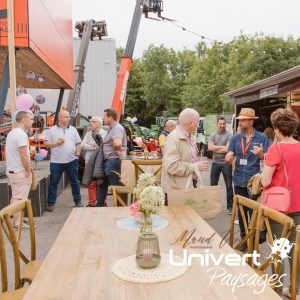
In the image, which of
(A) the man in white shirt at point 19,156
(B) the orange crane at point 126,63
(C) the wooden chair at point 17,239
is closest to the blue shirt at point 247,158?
(A) the man in white shirt at point 19,156

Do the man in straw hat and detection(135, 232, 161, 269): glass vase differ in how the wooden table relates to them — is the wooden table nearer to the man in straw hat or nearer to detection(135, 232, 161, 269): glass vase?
detection(135, 232, 161, 269): glass vase

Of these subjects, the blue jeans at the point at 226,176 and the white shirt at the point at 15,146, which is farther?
the blue jeans at the point at 226,176

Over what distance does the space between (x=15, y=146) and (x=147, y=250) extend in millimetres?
3676

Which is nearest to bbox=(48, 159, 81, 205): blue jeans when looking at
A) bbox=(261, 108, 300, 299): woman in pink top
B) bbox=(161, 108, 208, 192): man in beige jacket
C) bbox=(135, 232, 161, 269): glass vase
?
bbox=(161, 108, 208, 192): man in beige jacket

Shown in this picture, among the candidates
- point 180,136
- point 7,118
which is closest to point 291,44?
point 7,118

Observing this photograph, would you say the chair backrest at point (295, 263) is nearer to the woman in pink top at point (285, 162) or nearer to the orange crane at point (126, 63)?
the woman in pink top at point (285, 162)

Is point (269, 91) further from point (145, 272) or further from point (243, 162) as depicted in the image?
point (145, 272)

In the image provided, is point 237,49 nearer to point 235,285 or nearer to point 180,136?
point 180,136

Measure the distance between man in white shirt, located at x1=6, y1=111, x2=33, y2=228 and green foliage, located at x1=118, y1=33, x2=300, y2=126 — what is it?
1751 centimetres

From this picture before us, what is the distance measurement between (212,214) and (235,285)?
4.69ft

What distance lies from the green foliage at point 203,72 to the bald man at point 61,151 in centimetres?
1576

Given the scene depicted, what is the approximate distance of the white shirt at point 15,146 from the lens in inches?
209

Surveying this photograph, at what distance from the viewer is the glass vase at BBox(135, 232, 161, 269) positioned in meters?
2.12

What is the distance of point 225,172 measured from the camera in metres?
7.20
